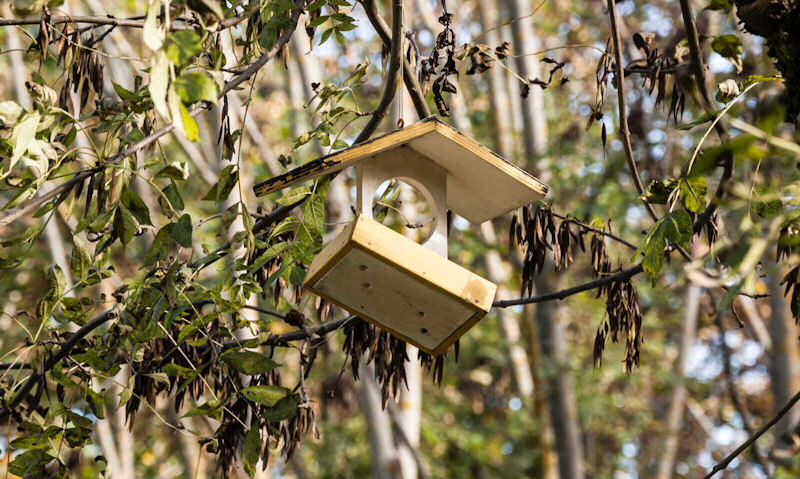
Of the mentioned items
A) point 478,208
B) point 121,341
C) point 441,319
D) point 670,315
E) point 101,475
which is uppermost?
point 670,315

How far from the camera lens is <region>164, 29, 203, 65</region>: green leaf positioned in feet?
6.33

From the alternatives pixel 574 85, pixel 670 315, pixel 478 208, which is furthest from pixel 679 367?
pixel 478 208

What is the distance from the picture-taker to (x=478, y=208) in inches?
133

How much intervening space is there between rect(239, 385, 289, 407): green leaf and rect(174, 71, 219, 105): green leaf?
1235mm

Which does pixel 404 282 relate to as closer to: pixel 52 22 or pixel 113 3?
pixel 52 22

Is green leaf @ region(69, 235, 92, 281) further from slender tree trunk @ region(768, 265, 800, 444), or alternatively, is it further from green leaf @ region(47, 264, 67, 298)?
slender tree trunk @ region(768, 265, 800, 444)

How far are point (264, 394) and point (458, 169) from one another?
93 cm

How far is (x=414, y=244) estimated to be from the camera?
2887mm

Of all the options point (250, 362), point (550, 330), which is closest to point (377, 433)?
point (550, 330)

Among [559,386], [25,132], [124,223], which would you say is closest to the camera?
[25,132]

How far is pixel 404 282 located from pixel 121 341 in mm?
873

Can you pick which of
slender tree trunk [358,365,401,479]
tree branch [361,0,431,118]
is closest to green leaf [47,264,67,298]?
tree branch [361,0,431,118]

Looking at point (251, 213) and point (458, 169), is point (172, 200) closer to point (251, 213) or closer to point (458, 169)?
point (251, 213)

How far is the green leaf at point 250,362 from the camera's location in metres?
2.92
